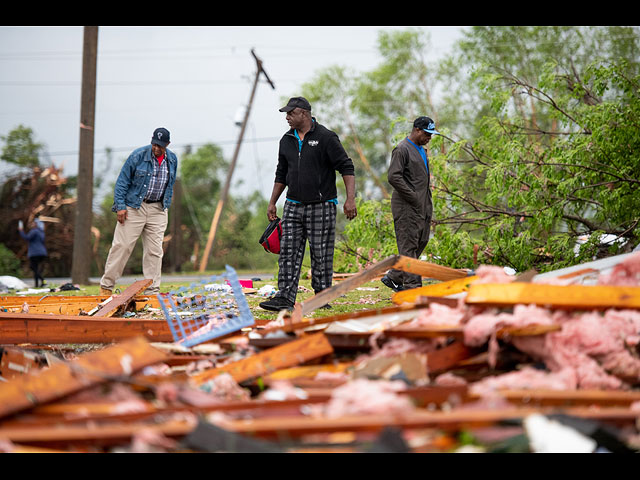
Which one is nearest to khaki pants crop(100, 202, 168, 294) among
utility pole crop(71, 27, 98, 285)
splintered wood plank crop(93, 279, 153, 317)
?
splintered wood plank crop(93, 279, 153, 317)

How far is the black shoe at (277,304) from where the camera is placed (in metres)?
5.81

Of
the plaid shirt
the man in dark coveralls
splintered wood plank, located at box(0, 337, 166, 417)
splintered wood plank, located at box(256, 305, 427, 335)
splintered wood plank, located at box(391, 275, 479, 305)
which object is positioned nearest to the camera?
splintered wood plank, located at box(0, 337, 166, 417)

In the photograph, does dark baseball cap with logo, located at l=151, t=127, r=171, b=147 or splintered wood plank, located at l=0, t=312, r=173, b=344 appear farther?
dark baseball cap with logo, located at l=151, t=127, r=171, b=147

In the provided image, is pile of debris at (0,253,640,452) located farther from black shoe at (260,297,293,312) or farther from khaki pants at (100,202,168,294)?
khaki pants at (100,202,168,294)

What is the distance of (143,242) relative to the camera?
7.61m

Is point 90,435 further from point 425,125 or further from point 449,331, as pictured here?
point 425,125

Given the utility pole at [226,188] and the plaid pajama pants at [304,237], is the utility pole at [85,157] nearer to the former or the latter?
the plaid pajama pants at [304,237]

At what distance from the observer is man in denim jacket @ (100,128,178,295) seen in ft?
24.4

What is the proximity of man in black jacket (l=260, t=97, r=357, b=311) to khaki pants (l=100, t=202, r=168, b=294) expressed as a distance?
218cm

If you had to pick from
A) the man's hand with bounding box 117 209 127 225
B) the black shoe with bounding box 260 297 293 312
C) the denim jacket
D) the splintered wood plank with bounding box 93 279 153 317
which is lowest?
the splintered wood plank with bounding box 93 279 153 317

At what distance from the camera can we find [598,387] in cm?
273

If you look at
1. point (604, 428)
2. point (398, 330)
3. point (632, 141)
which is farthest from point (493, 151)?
point (604, 428)

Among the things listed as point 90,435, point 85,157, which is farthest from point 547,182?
point 85,157

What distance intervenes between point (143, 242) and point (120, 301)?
5.29 ft
